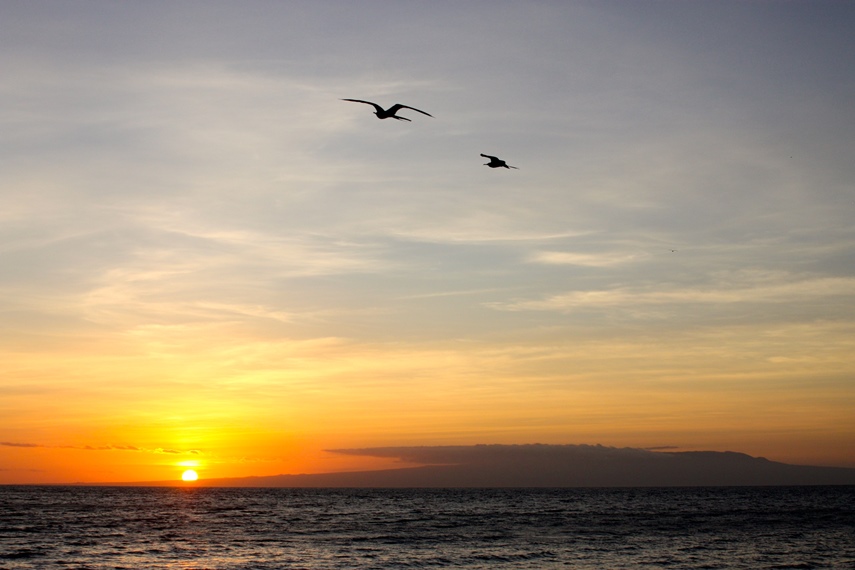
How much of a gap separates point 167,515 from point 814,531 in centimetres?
5586

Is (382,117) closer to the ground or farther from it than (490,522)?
farther from it

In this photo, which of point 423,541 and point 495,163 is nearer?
point 495,163

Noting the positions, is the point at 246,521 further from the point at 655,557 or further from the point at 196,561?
the point at 655,557

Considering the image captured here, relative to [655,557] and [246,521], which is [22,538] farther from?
[655,557]

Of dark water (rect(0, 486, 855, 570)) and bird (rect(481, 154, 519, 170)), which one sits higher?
bird (rect(481, 154, 519, 170))

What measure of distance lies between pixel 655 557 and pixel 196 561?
23.3m

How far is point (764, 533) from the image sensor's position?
56.0m

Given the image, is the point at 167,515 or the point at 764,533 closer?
the point at 764,533

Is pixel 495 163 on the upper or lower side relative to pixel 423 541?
upper

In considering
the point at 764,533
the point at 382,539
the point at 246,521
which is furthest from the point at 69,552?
the point at 764,533

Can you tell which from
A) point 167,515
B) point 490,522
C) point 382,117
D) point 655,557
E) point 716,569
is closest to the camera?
point 382,117

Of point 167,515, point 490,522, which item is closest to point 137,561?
point 490,522

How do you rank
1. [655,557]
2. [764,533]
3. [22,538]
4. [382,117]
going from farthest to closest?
[764,533]
[22,538]
[655,557]
[382,117]

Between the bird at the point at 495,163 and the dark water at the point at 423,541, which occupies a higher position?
the bird at the point at 495,163
